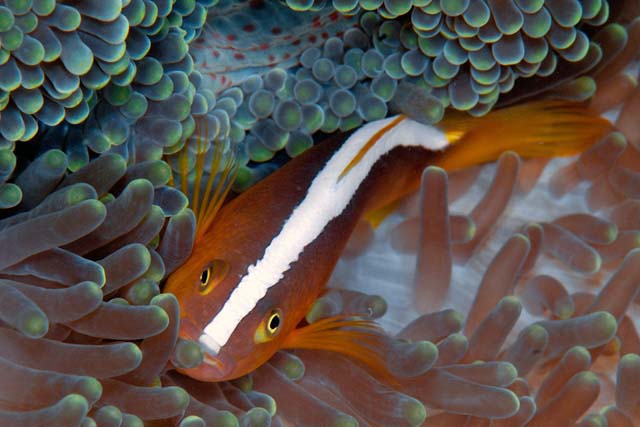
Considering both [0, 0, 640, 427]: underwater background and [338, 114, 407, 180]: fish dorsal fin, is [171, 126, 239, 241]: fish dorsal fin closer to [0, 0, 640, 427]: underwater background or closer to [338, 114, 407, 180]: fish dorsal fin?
[0, 0, 640, 427]: underwater background

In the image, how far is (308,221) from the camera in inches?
63.6

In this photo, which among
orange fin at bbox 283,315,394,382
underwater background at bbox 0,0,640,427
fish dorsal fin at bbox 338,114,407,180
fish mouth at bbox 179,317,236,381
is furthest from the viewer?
fish dorsal fin at bbox 338,114,407,180

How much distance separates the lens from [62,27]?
4.11ft

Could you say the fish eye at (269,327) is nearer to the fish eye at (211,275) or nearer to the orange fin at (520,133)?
the fish eye at (211,275)

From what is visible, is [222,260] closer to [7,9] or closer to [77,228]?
[77,228]

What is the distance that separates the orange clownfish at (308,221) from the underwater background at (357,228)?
47 mm

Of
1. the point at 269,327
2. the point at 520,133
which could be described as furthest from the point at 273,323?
the point at 520,133

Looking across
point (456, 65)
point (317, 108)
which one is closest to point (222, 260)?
point (317, 108)

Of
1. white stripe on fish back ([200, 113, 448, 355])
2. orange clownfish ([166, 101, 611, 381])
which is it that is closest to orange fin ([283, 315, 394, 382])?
orange clownfish ([166, 101, 611, 381])

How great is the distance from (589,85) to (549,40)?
0.29 metres

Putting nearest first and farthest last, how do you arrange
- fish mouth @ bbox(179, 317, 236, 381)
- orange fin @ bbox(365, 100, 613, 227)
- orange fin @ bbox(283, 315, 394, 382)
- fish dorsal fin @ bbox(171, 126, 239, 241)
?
fish mouth @ bbox(179, 317, 236, 381) < orange fin @ bbox(283, 315, 394, 382) < fish dorsal fin @ bbox(171, 126, 239, 241) < orange fin @ bbox(365, 100, 613, 227)

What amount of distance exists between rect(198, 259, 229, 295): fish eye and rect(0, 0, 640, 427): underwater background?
0.26ft

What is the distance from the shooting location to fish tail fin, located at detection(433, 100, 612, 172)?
1942mm

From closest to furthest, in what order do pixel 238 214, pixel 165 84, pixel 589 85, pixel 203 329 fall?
pixel 203 329 → pixel 165 84 → pixel 238 214 → pixel 589 85
